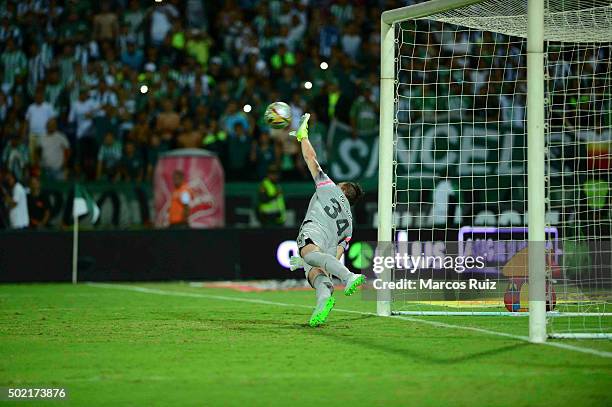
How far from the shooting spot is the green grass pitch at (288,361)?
7285 mm

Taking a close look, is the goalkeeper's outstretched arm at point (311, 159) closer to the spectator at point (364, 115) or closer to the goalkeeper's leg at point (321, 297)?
the goalkeeper's leg at point (321, 297)

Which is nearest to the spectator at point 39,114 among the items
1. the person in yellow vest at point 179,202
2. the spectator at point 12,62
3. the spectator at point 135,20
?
the spectator at point 12,62

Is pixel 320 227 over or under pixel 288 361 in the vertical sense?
over

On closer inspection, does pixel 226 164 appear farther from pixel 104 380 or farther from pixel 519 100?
pixel 104 380

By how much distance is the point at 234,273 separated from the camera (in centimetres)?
2161

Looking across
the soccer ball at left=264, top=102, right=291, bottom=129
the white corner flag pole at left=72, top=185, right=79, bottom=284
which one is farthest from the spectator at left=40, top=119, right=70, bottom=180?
the soccer ball at left=264, top=102, right=291, bottom=129

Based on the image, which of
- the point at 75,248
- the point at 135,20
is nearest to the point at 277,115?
the point at 75,248

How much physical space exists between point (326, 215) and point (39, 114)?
505 inches

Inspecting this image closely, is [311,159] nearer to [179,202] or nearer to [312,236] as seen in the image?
[312,236]

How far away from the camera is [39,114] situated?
23125 mm

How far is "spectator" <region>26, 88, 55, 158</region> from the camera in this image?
2284cm

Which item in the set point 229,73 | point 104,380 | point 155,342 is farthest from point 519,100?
point 104,380

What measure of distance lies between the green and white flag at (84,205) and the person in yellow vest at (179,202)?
1.57m

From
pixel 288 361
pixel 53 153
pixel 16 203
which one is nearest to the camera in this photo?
pixel 288 361
